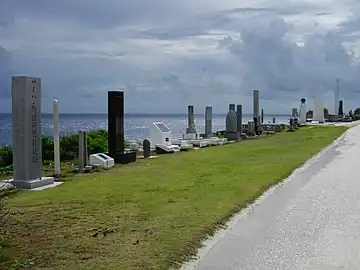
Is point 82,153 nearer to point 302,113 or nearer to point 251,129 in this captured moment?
point 251,129

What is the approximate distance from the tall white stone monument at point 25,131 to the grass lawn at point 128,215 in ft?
2.40

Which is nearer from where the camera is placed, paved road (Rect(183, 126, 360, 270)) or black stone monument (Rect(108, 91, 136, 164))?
paved road (Rect(183, 126, 360, 270))

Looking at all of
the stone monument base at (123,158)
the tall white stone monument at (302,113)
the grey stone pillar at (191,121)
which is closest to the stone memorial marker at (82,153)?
the stone monument base at (123,158)

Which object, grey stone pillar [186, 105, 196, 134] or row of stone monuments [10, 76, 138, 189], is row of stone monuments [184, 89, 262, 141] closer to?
grey stone pillar [186, 105, 196, 134]

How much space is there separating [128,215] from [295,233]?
2.62 meters

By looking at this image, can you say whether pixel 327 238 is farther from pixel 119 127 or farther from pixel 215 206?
pixel 119 127

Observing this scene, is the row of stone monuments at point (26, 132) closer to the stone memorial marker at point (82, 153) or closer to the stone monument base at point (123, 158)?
the stone memorial marker at point (82, 153)

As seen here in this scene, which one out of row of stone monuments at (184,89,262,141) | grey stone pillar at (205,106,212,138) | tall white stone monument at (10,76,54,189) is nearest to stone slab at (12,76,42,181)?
tall white stone monument at (10,76,54,189)

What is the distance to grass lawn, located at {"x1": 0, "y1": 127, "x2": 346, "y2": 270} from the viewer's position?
6879 mm

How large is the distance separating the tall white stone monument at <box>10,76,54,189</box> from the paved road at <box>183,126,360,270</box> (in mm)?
5378

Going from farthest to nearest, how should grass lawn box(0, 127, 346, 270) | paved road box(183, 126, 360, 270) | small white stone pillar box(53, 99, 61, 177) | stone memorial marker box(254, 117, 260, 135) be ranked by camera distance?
stone memorial marker box(254, 117, 260, 135)
small white stone pillar box(53, 99, 61, 177)
paved road box(183, 126, 360, 270)
grass lawn box(0, 127, 346, 270)

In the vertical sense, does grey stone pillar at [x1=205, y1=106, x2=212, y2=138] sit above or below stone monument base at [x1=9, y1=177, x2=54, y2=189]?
above

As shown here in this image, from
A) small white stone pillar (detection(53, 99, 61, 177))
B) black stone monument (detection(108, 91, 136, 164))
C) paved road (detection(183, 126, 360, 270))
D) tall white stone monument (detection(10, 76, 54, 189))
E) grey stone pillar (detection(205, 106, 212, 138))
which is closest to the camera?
paved road (detection(183, 126, 360, 270))

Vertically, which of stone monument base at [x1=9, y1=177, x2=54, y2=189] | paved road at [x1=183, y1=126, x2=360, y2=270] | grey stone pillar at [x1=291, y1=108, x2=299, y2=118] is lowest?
paved road at [x1=183, y1=126, x2=360, y2=270]
